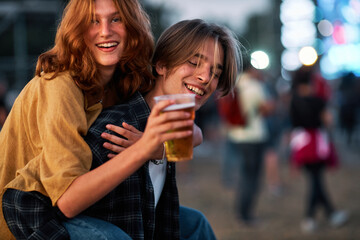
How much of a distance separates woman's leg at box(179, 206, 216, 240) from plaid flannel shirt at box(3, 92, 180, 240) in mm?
158

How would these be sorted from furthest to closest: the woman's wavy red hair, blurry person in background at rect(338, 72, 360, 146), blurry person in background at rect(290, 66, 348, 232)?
blurry person in background at rect(338, 72, 360, 146) < blurry person in background at rect(290, 66, 348, 232) < the woman's wavy red hair

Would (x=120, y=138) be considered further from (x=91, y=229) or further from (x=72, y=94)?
(x=91, y=229)

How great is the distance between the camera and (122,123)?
195 centimetres

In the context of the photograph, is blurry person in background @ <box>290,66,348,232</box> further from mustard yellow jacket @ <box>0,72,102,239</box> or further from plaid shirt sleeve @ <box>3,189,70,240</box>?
plaid shirt sleeve @ <box>3,189,70,240</box>

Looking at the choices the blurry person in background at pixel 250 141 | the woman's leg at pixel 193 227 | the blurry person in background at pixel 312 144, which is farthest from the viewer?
the blurry person in background at pixel 250 141

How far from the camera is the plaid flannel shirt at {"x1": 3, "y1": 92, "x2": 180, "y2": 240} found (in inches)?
69.6

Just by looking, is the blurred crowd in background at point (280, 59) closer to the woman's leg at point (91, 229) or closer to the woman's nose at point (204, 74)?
the woman's nose at point (204, 74)

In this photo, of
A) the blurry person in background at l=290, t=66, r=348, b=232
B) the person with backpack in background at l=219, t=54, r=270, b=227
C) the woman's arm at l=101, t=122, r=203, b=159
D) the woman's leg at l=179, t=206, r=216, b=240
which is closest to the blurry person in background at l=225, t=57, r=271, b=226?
the person with backpack in background at l=219, t=54, r=270, b=227

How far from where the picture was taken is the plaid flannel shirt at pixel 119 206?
5.80 ft

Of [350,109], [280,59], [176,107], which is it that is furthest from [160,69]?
[280,59]

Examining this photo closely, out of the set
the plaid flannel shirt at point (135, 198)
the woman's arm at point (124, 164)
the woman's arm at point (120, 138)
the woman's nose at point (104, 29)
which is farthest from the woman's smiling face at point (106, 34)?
the woman's arm at point (124, 164)

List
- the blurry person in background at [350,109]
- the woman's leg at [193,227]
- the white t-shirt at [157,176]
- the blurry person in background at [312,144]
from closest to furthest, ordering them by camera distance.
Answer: the white t-shirt at [157,176]
the woman's leg at [193,227]
the blurry person in background at [312,144]
the blurry person in background at [350,109]

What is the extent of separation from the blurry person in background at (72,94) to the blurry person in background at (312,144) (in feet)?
11.7

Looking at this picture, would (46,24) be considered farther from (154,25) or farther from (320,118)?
(154,25)
